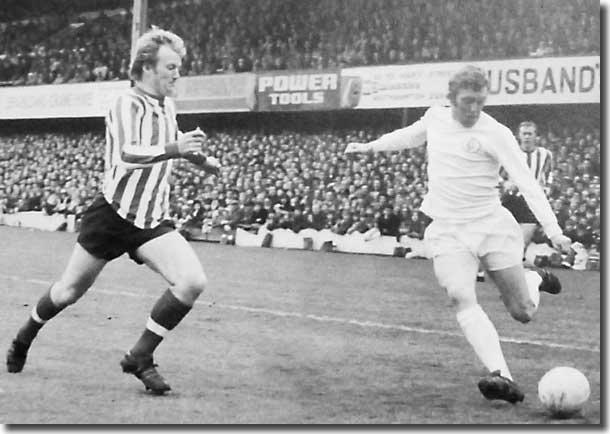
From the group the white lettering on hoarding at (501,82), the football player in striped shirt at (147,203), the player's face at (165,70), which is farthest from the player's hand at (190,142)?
the white lettering on hoarding at (501,82)

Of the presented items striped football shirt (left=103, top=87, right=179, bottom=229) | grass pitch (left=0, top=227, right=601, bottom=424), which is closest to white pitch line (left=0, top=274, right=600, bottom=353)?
grass pitch (left=0, top=227, right=601, bottom=424)

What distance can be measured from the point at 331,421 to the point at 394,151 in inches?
42.9

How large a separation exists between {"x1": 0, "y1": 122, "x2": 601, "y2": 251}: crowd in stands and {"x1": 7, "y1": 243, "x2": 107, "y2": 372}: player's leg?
32 centimetres

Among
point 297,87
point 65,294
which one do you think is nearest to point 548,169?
point 297,87

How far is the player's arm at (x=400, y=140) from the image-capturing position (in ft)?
11.7

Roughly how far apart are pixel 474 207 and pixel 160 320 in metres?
1.10

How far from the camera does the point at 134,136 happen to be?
3354 millimetres

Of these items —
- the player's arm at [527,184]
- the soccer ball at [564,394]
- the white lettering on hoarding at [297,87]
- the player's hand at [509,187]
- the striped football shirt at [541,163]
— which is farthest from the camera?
the player's hand at [509,187]

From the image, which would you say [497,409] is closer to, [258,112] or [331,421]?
[331,421]

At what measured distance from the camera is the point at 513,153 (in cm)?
335

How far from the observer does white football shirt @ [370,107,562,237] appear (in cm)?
335

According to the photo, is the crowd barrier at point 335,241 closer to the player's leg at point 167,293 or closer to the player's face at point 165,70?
the player's leg at point 167,293

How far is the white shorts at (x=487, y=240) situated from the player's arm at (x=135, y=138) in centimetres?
88

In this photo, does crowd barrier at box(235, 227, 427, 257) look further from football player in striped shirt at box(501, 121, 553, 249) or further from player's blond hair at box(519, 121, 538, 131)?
player's blond hair at box(519, 121, 538, 131)
